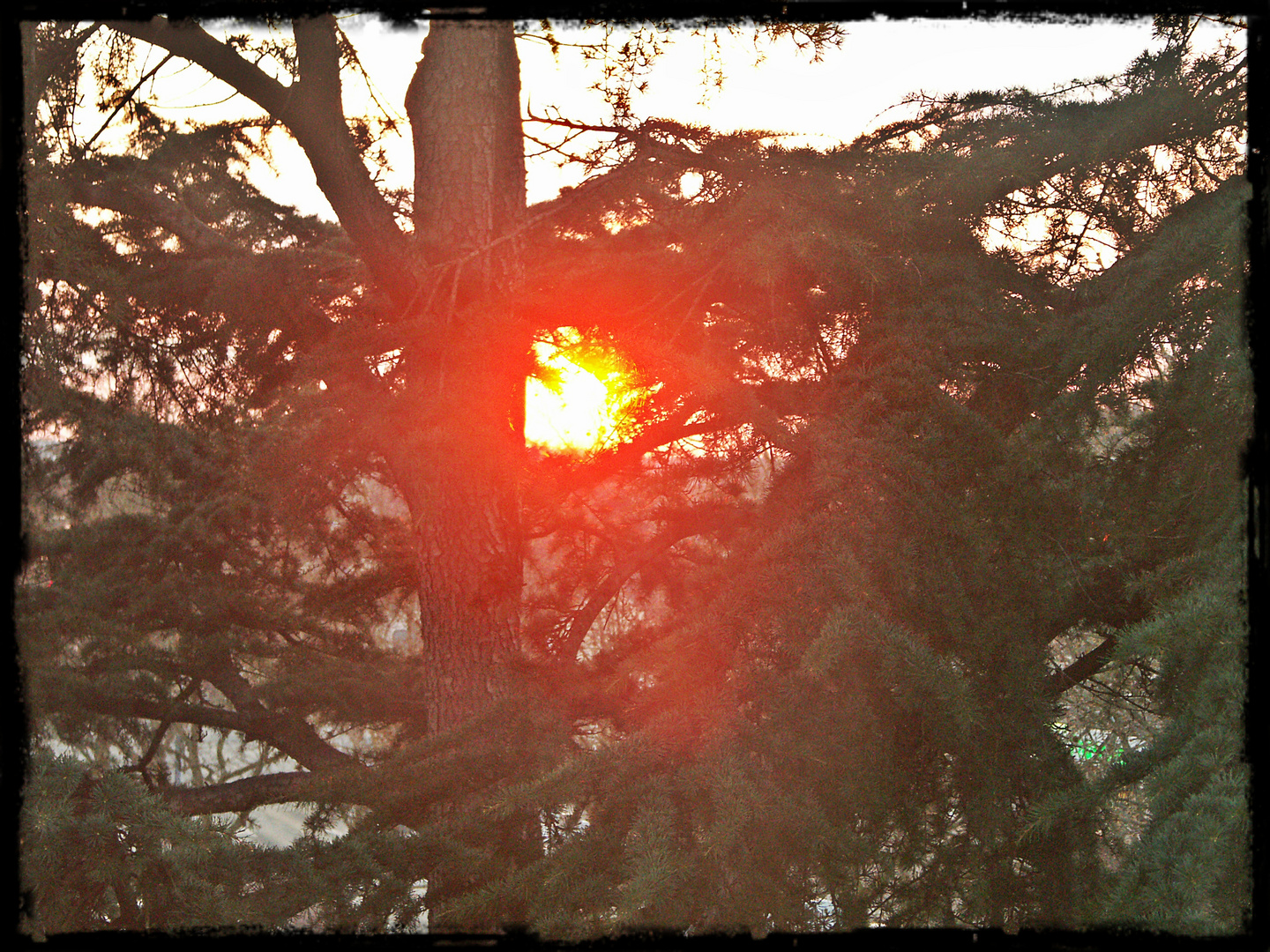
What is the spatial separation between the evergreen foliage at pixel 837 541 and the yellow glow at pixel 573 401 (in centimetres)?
13

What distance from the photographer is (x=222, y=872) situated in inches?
115

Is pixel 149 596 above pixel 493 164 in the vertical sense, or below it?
below

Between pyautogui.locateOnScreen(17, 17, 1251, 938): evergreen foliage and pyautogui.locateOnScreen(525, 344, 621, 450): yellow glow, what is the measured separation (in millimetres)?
130

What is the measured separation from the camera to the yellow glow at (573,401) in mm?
3287

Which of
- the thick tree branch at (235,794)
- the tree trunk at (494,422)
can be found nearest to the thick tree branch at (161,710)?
the thick tree branch at (235,794)

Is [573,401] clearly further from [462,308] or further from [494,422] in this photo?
[462,308]

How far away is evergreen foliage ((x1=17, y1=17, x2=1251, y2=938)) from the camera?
2.17 metres

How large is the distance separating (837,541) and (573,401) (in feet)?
5.32

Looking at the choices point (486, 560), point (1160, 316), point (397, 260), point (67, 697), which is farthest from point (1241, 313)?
point (67, 697)

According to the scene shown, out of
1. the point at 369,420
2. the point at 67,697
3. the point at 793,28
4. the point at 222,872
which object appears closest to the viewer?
the point at 222,872

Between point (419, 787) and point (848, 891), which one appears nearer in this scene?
Result: point (848, 891)

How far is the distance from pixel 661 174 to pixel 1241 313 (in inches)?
78.2

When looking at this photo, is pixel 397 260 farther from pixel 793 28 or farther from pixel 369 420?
pixel 793 28

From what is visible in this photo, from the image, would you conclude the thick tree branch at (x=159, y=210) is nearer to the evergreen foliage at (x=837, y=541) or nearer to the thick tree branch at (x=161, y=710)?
the evergreen foliage at (x=837, y=541)
